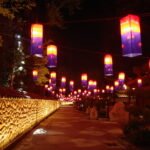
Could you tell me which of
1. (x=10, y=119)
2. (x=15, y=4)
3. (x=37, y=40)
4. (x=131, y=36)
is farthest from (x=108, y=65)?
(x=15, y=4)

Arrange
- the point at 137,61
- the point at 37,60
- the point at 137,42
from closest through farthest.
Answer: the point at 137,42, the point at 37,60, the point at 137,61

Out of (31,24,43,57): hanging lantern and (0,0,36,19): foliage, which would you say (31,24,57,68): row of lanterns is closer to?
(31,24,43,57): hanging lantern

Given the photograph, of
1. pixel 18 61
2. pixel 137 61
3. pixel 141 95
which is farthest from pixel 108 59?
pixel 137 61

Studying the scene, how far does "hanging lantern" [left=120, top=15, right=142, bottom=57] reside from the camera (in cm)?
1191

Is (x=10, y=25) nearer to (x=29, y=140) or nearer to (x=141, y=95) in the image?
(x=29, y=140)

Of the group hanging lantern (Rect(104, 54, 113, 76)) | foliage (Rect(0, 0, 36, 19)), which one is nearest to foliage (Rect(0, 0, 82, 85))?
foliage (Rect(0, 0, 36, 19))

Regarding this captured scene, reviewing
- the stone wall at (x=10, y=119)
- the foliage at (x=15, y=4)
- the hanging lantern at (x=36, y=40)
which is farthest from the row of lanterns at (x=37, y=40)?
the foliage at (x=15, y=4)

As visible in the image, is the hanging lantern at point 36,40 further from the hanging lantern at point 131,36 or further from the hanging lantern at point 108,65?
the hanging lantern at point 108,65

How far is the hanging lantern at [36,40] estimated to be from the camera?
1585cm

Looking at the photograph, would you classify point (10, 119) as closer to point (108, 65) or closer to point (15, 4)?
point (15, 4)

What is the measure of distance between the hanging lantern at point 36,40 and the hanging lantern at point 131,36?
16.2ft

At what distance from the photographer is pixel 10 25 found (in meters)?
23.2

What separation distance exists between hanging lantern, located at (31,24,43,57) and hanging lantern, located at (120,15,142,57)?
4924mm

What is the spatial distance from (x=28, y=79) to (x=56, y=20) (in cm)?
1493
